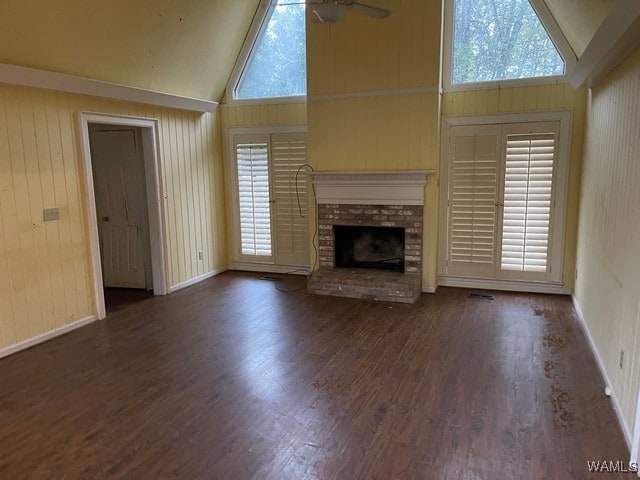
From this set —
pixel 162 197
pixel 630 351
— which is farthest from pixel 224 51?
pixel 630 351

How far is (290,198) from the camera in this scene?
244 inches

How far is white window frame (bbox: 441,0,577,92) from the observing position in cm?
485

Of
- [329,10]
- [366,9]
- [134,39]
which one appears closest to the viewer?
[329,10]

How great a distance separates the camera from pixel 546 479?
7.27 feet

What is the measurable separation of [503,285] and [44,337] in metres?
4.84

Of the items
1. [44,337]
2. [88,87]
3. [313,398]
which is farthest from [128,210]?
[313,398]

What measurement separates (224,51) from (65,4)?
2.34 meters

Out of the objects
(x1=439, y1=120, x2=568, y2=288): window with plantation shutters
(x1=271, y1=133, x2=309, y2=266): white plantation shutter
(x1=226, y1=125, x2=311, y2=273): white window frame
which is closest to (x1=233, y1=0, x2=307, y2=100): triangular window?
(x1=226, y1=125, x2=311, y2=273): white window frame

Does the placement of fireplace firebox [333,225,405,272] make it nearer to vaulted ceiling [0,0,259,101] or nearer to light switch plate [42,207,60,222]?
vaulted ceiling [0,0,259,101]

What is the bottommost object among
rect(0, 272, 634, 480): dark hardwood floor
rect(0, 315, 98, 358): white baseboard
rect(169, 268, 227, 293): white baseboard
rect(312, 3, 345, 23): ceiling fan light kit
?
rect(0, 272, 634, 480): dark hardwood floor

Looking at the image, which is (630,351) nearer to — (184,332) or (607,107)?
(607,107)

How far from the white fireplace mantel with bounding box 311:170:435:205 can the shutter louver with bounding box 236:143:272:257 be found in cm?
99

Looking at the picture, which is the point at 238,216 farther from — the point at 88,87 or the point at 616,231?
the point at 616,231

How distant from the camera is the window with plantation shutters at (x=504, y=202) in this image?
16.6 ft
